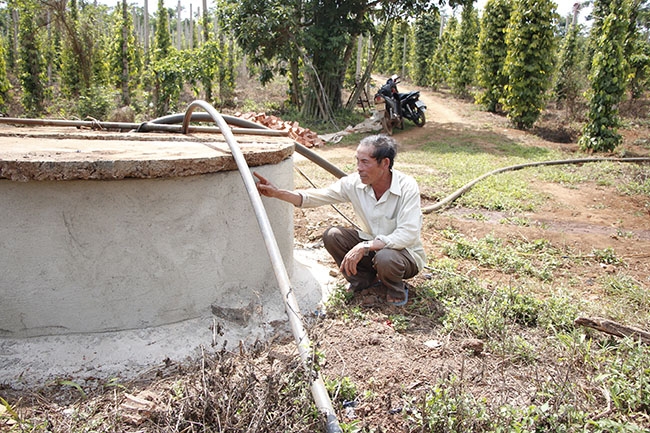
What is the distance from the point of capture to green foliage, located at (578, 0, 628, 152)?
8641mm

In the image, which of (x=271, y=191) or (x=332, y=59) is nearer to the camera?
(x=271, y=191)

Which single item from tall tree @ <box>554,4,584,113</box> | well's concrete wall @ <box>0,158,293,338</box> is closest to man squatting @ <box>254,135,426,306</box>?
well's concrete wall @ <box>0,158,293,338</box>

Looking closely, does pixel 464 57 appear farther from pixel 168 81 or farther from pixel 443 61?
pixel 168 81

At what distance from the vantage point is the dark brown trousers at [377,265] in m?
2.78

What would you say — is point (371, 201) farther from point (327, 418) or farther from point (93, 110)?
point (93, 110)

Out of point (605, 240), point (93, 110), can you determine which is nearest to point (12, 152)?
point (605, 240)

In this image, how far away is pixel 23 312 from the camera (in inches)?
90.7

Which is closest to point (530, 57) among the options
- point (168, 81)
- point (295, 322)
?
point (168, 81)

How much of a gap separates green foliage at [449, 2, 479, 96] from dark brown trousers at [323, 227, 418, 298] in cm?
1725

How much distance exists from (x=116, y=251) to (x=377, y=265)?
1427mm

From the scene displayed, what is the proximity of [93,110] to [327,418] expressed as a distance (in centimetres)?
1128

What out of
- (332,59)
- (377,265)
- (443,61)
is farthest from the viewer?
(443,61)

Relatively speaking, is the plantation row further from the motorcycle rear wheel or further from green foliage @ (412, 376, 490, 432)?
green foliage @ (412, 376, 490, 432)

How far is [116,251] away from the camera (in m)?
2.31
